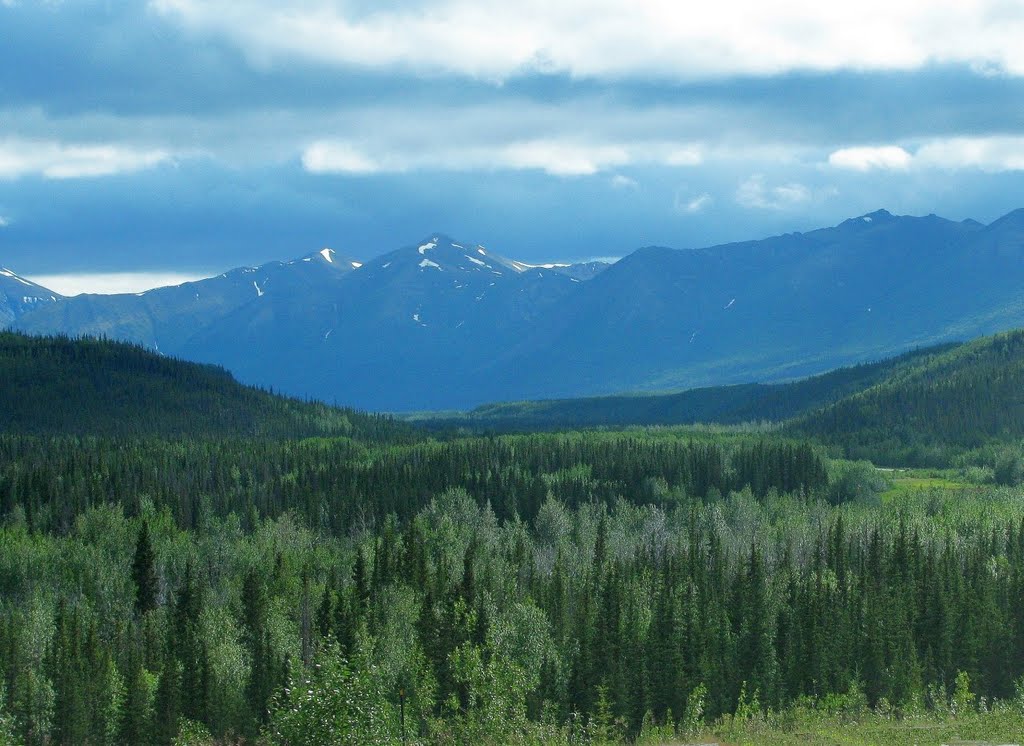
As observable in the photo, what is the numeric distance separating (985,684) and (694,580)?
104 feet

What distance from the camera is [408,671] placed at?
12156 centimetres

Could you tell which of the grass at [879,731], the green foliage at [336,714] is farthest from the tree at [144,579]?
the green foliage at [336,714]

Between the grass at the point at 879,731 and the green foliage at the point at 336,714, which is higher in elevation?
the green foliage at the point at 336,714

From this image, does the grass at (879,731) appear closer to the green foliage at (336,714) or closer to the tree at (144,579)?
the green foliage at (336,714)

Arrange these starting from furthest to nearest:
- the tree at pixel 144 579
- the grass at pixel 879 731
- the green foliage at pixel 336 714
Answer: the tree at pixel 144 579 → the grass at pixel 879 731 → the green foliage at pixel 336 714

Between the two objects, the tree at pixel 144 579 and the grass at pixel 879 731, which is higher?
the tree at pixel 144 579

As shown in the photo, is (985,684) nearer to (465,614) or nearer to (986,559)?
(986,559)

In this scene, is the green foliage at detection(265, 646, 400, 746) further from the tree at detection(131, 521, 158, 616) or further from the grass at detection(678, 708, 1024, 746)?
the tree at detection(131, 521, 158, 616)

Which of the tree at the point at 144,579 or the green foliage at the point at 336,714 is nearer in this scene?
the green foliage at the point at 336,714

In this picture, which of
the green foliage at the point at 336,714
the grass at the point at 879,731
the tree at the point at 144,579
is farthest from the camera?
the tree at the point at 144,579

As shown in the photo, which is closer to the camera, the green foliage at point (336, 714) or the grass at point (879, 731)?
the green foliage at point (336, 714)

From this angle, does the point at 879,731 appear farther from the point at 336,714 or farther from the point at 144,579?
the point at 144,579

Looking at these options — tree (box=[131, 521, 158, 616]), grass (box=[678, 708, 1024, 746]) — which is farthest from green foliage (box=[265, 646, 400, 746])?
tree (box=[131, 521, 158, 616])

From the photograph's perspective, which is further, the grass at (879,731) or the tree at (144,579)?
the tree at (144,579)
